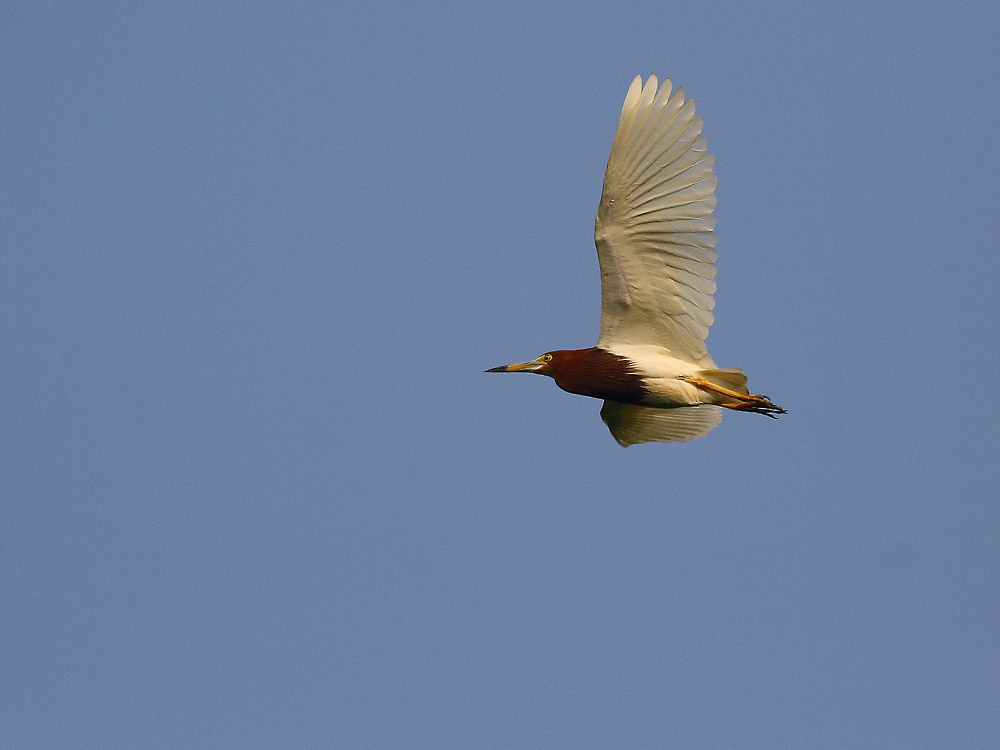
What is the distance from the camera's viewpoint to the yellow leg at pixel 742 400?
44.4ft

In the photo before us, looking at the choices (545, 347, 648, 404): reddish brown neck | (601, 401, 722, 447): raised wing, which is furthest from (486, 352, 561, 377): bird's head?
(601, 401, 722, 447): raised wing

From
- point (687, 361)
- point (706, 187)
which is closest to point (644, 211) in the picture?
point (706, 187)

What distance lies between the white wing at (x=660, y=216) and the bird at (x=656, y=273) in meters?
0.01

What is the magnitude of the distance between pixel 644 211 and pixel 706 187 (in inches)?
26.3

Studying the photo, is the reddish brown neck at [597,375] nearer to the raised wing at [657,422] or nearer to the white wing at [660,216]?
the white wing at [660,216]

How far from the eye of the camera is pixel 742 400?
13570mm

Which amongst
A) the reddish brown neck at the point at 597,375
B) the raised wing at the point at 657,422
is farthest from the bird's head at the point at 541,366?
the raised wing at the point at 657,422

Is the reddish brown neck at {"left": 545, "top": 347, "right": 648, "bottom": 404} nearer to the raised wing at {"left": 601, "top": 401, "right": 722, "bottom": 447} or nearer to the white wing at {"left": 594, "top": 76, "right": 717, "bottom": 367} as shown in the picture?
the white wing at {"left": 594, "top": 76, "right": 717, "bottom": 367}

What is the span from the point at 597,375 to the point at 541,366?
2.59 feet

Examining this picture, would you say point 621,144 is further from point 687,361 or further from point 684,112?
point 687,361

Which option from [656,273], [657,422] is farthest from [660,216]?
[657,422]

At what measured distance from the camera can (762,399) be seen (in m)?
13.6

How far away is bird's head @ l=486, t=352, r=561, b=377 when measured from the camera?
47.4 feet

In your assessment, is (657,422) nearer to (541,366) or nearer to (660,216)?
(541,366)
